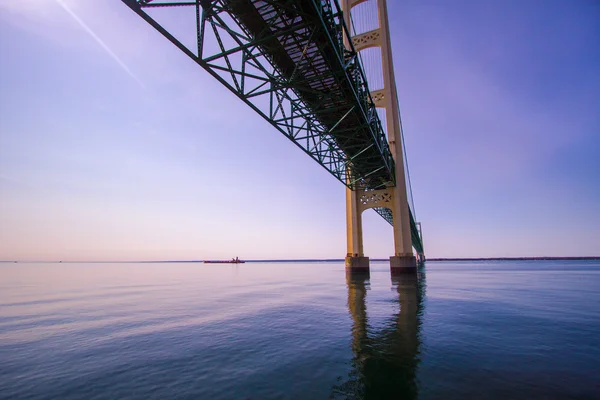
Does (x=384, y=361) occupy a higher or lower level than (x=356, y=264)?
lower

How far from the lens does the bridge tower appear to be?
2548 cm

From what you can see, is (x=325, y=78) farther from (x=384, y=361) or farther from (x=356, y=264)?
(x=356, y=264)

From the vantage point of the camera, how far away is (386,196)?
2780 centimetres

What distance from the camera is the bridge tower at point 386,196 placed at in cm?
2548

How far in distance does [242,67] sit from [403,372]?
9806 mm

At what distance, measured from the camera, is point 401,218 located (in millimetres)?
25531

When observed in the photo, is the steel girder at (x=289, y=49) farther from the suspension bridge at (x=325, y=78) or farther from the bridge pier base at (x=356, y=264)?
the bridge pier base at (x=356, y=264)

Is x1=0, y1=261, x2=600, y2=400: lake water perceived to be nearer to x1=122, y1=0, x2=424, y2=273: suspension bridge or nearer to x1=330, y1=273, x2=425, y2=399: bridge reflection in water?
x1=330, y1=273, x2=425, y2=399: bridge reflection in water

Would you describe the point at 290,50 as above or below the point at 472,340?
above

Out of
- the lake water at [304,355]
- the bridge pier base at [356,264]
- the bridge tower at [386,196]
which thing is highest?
the bridge tower at [386,196]

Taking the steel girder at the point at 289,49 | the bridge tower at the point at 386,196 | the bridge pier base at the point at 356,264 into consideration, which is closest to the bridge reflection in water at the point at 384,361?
the steel girder at the point at 289,49

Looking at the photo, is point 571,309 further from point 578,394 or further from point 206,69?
point 206,69

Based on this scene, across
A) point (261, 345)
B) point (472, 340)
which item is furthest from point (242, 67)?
point (472, 340)

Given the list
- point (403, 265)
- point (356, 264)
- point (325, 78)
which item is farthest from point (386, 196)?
point (325, 78)
